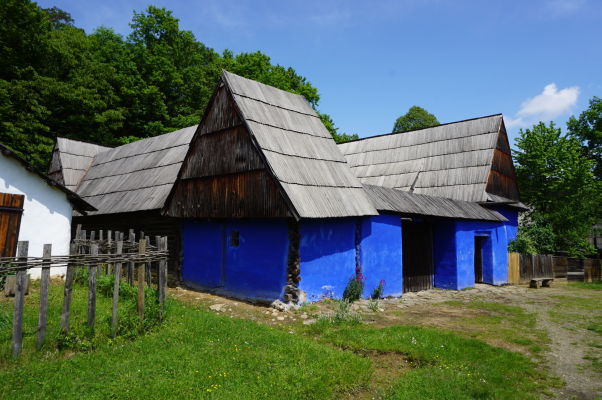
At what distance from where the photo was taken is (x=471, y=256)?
1731 centimetres

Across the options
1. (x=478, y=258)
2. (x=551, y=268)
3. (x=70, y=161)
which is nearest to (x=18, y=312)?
(x=478, y=258)

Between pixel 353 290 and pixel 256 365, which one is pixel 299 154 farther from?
pixel 256 365

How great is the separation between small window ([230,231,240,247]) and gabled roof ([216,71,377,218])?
2.96 metres

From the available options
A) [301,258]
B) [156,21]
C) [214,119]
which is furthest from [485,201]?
[156,21]

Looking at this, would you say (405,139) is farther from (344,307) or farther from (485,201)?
(344,307)

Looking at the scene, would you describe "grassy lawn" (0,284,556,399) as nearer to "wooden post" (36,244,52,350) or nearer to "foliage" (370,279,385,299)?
"wooden post" (36,244,52,350)

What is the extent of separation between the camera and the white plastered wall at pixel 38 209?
43.3 ft

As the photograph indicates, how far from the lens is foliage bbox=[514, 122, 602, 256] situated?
23.9 m

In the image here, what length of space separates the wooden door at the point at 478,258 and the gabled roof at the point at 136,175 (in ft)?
49.2

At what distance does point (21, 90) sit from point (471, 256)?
29.6 meters

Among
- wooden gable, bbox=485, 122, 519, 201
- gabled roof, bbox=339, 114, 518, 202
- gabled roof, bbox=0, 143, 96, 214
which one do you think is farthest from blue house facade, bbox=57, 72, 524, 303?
wooden gable, bbox=485, 122, 519, 201

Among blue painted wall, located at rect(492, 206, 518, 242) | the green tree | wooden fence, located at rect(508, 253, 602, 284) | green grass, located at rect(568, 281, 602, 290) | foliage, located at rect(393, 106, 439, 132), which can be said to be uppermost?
foliage, located at rect(393, 106, 439, 132)

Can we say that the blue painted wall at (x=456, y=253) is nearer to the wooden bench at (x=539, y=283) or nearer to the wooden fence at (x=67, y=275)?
the wooden bench at (x=539, y=283)

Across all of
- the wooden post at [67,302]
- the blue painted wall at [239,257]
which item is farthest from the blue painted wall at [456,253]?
the wooden post at [67,302]
